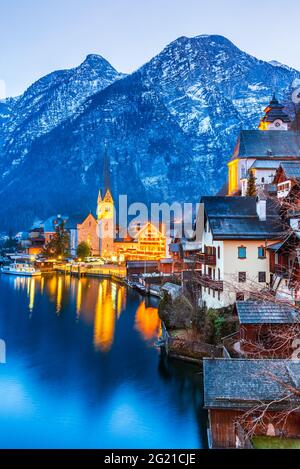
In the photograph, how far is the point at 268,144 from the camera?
157 ft

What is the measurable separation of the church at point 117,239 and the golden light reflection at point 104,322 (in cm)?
2353

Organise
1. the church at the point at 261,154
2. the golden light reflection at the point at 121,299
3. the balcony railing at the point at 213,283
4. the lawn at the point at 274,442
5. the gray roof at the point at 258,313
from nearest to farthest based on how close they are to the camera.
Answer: the lawn at the point at 274,442 < the gray roof at the point at 258,313 < the balcony railing at the point at 213,283 < the golden light reflection at the point at 121,299 < the church at the point at 261,154

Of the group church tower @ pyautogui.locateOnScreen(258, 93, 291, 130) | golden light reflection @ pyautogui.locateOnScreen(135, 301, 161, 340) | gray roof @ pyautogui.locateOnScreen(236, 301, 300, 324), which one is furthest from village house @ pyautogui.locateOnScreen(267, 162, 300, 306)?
church tower @ pyautogui.locateOnScreen(258, 93, 291, 130)

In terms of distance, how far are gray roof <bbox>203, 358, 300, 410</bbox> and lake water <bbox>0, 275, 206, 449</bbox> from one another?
329 cm

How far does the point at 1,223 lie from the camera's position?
17712 centimetres

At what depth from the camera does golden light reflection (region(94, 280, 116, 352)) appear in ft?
105

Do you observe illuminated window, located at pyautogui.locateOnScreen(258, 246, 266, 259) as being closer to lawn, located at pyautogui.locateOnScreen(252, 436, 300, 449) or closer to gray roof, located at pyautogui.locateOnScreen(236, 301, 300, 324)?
gray roof, located at pyautogui.locateOnScreen(236, 301, 300, 324)

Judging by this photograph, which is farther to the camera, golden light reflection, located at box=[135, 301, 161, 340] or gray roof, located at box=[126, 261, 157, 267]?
gray roof, located at box=[126, 261, 157, 267]

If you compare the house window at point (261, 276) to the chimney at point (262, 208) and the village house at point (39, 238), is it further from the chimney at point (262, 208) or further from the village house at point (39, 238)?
the village house at point (39, 238)

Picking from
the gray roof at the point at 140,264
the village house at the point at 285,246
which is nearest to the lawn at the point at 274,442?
the village house at the point at 285,246

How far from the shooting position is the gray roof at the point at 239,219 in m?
26.2

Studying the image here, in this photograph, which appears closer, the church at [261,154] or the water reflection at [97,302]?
the water reflection at [97,302]

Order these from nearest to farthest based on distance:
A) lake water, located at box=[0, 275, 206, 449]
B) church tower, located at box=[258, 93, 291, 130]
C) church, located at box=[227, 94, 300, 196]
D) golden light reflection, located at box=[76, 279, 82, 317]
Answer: lake water, located at box=[0, 275, 206, 449] < golden light reflection, located at box=[76, 279, 82, 317] < church, located at box=[227, 94, 300, 196] < church tower, located at box=[258, 93, 291, 130]

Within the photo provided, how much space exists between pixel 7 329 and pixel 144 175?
151 metres
